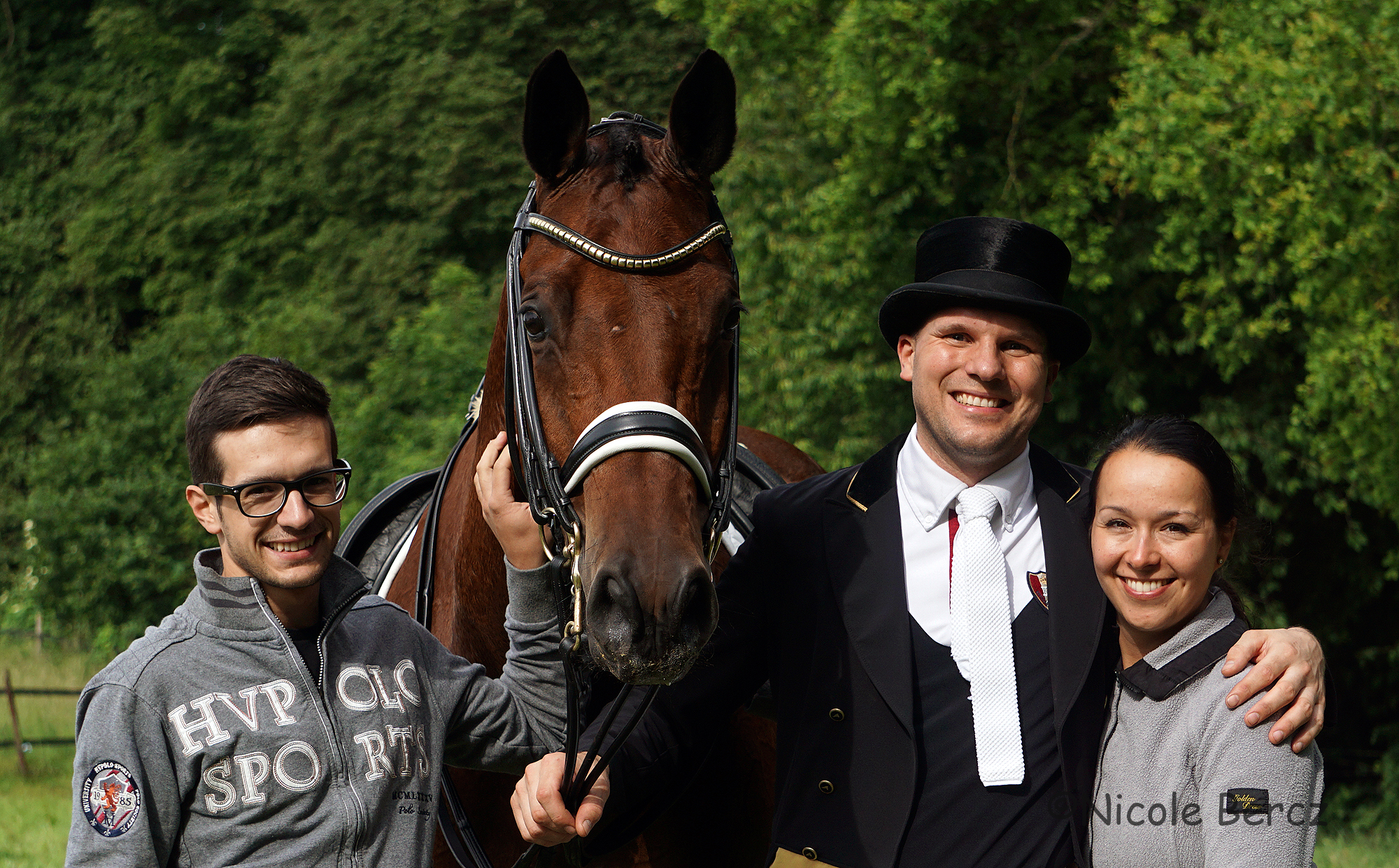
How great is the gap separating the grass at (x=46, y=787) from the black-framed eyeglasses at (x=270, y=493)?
4.83m

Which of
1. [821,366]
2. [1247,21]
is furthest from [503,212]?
[1247,21]

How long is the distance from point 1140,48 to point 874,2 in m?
2.05

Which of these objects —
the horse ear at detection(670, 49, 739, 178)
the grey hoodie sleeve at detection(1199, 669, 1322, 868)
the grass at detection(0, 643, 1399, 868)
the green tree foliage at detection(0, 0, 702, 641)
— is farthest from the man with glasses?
the green tree foliage at detection(0, 0, 702, 641)

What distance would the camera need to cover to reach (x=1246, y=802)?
1.88m

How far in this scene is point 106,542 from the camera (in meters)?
14.5

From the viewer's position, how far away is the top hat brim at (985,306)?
2.25m

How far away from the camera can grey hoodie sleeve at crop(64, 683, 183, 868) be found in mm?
1756

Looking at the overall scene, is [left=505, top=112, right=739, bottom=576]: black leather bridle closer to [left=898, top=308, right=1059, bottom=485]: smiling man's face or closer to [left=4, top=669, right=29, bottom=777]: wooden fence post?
[left=898, top=308, right=1059, bottom=485]: smiling man's face

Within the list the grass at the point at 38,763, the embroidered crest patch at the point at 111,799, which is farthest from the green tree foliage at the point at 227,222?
the embroidered crest patch at the point at 111,799

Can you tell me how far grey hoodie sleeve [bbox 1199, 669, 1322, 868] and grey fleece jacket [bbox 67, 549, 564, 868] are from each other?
1125 mm

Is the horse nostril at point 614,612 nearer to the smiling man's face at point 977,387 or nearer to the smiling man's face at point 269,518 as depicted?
the smiling man's face at point 269,518

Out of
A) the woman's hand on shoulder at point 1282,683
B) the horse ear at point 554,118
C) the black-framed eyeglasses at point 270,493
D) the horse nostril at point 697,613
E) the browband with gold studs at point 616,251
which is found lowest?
the woman's hand on shoulder at point 1282,683

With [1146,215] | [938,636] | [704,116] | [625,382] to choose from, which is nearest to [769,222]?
[1146,215]

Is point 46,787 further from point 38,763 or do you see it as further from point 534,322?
point 534,322
